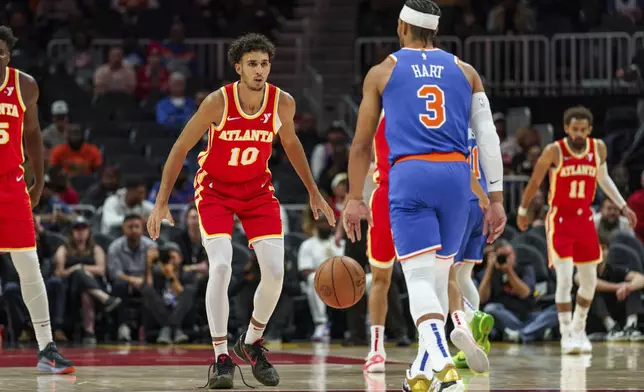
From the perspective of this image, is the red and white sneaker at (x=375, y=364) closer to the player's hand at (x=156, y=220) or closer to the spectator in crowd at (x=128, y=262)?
the player's hand at (x=156, y=220)

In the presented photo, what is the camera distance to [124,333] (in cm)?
1411

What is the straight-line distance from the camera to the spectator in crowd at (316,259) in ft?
46.9

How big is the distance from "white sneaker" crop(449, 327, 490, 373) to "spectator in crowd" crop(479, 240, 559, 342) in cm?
484

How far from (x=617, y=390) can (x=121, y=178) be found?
931cm

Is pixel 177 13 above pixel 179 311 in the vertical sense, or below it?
above

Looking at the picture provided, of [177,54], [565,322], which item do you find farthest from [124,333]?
[177,54]

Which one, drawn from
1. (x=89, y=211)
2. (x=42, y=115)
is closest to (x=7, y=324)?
(x=89, y=211)

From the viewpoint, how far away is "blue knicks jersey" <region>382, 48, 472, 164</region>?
7.34 metres

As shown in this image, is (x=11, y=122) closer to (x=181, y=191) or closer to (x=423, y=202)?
(x=423, y=202)

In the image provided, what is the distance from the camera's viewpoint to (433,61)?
24.4 feet

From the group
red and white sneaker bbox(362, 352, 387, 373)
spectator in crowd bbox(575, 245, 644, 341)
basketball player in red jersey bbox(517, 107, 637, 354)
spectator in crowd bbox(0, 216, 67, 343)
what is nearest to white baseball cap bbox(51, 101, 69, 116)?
spectator in crowd bbox(0, 216, 67, 343)

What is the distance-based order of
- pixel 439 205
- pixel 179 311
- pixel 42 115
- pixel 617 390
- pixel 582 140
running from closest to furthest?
pixel 439 205 → pixel 617 390 → pixel 582 140 → pixel 179 311 → pixel 42 115

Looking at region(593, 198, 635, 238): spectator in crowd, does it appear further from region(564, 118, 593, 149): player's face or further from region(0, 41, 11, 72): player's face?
region(0, 41, 11, 72): player's face

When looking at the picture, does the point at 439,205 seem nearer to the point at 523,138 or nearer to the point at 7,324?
the point at 7,324
